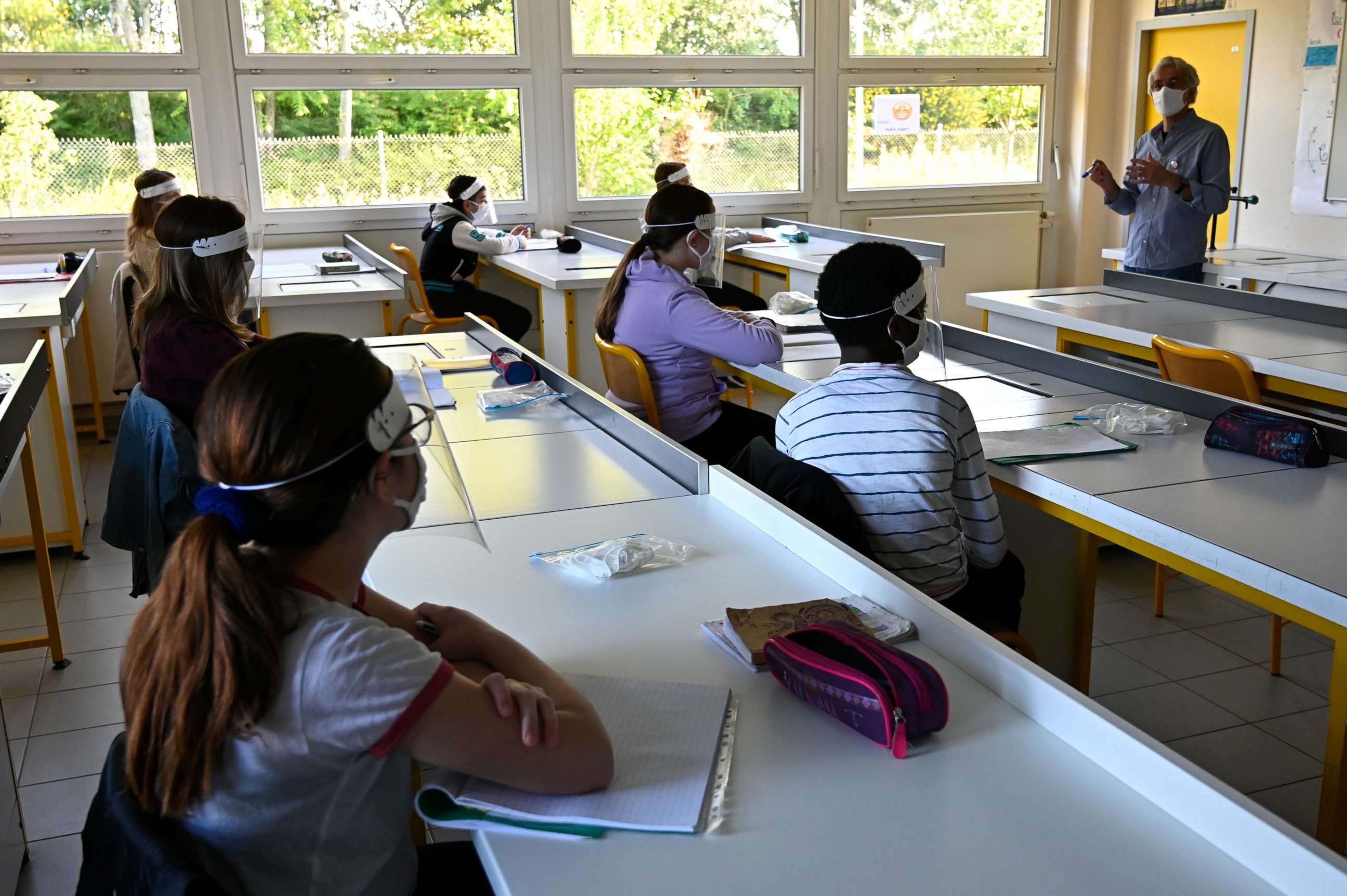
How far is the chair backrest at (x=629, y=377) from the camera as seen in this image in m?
2.92

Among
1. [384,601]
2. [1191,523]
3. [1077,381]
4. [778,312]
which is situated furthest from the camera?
[778,312]

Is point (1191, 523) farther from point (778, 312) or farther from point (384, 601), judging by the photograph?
point (778, 312)

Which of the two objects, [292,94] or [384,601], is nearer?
[384,601]

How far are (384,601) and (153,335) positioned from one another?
1.35 meters

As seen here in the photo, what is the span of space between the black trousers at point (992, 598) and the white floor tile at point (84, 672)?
6.24ft

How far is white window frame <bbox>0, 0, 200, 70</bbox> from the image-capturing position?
529 cm

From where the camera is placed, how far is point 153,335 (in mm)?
2336

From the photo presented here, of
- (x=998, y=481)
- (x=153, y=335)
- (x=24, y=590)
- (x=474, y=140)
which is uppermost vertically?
(x=474, y=140)

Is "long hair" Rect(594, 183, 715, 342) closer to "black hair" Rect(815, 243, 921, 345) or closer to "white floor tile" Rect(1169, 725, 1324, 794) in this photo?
"black hair" Rect(815, 243, 921, 345)

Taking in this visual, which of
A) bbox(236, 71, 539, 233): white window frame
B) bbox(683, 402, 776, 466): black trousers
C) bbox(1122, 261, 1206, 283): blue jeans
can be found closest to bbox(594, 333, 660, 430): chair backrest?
bbox(683, 402, 776, 466): black trousers

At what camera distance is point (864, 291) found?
6.67 ft

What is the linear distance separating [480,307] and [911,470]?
3.87 m

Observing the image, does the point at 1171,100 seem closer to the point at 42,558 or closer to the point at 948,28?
the point at 948,28

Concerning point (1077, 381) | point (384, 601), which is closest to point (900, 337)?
point (1077, 381)
